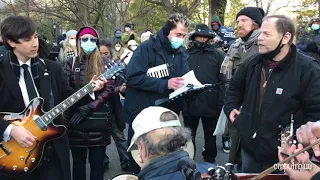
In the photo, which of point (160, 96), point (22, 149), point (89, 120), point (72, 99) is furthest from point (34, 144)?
point (160, 96)

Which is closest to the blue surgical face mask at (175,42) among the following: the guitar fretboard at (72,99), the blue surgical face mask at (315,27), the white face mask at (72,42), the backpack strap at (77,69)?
the guitar fretboard at (72,99)

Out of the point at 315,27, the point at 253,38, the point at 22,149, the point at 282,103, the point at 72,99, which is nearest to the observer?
the point at 22,149

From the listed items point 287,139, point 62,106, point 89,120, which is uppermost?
point 62,106

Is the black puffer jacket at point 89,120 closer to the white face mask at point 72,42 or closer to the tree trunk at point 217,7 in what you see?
the white face mask at point 72,42

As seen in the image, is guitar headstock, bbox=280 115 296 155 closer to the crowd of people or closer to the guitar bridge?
the crowd of people

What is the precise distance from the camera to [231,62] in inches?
182

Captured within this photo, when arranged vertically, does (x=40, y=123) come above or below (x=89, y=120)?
above

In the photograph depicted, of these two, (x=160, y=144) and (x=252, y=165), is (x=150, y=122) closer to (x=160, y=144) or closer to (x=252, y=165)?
(x=160, y=144)

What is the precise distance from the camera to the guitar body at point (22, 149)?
106 inches

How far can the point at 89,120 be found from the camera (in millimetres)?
3594

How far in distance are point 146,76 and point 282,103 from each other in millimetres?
1382

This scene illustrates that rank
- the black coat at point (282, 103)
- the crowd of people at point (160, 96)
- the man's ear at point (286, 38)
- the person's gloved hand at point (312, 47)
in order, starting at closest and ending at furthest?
the crowd of people at point (160, 96)
the black coat at point (282, 103)
the man's ear at point (286, 38)
the person's gloved hand at point (312, 47)

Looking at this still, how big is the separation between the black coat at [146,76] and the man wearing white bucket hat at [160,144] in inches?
54.7

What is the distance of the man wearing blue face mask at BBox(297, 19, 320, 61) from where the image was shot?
18.2 feet
